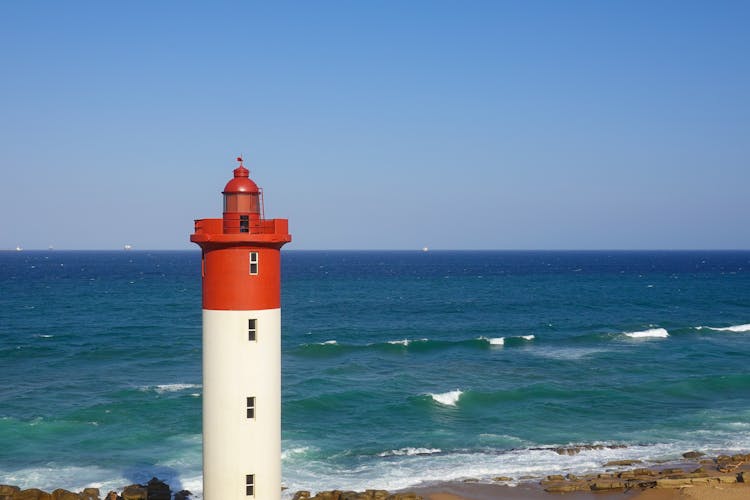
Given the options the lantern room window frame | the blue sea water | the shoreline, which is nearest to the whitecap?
the blue sea water

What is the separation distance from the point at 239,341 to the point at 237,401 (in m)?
1.23

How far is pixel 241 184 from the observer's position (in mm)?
15547

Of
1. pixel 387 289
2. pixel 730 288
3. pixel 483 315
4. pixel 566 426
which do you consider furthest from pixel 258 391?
pixel 730 288

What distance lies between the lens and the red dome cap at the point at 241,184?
50.8 feet

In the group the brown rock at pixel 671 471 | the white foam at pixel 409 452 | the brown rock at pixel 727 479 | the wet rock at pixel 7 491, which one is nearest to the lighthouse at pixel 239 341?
the wet rock at pixel 7 491

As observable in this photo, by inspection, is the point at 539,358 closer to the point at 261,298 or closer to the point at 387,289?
the point at 261,298

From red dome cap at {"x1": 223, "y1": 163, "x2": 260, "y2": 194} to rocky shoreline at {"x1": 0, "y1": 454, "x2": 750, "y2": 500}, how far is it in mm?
11944

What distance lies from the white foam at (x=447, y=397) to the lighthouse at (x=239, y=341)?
23246 millimetres

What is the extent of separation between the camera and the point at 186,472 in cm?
2720

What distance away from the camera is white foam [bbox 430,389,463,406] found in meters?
38.2

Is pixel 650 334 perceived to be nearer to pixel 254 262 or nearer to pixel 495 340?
pixel 495 340

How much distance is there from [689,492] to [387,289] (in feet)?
294

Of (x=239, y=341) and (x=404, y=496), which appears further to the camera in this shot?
(x=404, y=496)

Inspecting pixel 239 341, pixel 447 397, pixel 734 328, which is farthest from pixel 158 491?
pixel 734 328
